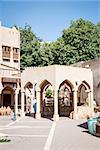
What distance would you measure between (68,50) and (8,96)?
1123 centimetres

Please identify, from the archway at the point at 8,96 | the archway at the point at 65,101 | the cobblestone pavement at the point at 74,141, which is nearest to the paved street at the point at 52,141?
the cobblestone pavement at the point at 74,141

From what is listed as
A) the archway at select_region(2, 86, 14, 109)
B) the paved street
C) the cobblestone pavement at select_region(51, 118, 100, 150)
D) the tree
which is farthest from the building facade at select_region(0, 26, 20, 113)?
the cobblestone pavement at select_region(51, 118, 100, 150)

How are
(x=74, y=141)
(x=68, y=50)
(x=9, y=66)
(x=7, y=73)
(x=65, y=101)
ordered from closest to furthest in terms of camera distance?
1. (x=74, y=141)
2. (x=7, y=73)
3. (x=9, y=66)
4. (x=65, y=101)
5. (x=68, y=50)

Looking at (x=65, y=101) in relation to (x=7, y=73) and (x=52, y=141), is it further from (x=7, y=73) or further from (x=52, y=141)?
(x=52, y=141)

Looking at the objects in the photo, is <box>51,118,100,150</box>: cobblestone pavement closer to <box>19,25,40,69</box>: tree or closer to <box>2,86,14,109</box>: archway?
<box>2,86,14,109</box>: archway

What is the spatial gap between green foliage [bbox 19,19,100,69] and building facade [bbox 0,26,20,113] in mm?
5044

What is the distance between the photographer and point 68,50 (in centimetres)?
3866

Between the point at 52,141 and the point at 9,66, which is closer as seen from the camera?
the point at 52,141

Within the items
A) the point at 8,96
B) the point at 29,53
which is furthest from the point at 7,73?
the point at 29,53

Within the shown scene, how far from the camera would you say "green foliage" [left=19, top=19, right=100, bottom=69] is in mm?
38688

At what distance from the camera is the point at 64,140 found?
A: 12891 mm

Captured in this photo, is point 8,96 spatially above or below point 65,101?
above

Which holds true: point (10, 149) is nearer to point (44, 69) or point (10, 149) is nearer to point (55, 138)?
point (55, 138)

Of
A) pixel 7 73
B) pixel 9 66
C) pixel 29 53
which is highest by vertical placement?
pixel 29 53
